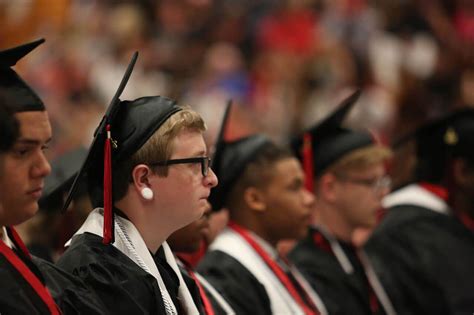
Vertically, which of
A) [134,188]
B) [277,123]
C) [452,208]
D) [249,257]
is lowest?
[277,123]

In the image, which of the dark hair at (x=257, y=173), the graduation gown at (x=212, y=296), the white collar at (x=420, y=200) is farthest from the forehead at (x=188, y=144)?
the white collar at (x=420, y=200)

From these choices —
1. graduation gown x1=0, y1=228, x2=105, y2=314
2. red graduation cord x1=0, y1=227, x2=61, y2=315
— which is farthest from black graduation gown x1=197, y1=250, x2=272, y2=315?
red graduation cord x1=0, y1=227, x2=61, y2=315

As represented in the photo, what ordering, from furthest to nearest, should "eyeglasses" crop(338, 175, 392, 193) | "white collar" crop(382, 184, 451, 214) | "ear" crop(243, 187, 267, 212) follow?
"white collar" crop(382, 184, 451, 214), "eyeglasses" crop(338, 175, 392, 193), "ear" crop(243, 187, 267, 212)

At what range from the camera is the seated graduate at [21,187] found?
324 cm

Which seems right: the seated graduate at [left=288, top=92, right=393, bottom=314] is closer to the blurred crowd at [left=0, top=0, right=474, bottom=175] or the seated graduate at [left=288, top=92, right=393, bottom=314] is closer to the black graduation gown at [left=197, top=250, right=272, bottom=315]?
the black graduation gown at [left=197, top=250, right=272, bottom=315]

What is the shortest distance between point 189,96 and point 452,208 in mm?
5341

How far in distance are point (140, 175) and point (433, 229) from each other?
11.0 ft

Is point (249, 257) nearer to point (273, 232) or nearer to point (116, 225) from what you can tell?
point (273, 232)

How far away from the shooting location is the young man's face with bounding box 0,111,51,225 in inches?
127

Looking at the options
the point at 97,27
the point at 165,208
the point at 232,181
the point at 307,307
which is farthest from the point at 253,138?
the point at 97,27

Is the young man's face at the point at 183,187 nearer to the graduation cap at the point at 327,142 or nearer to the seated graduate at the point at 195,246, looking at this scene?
the seated graduate at the point at 195,246

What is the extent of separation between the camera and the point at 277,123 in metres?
12.2

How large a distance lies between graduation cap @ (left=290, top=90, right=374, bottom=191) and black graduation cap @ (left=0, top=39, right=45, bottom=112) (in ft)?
9.90

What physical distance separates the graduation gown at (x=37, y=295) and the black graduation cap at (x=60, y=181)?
1239mm
